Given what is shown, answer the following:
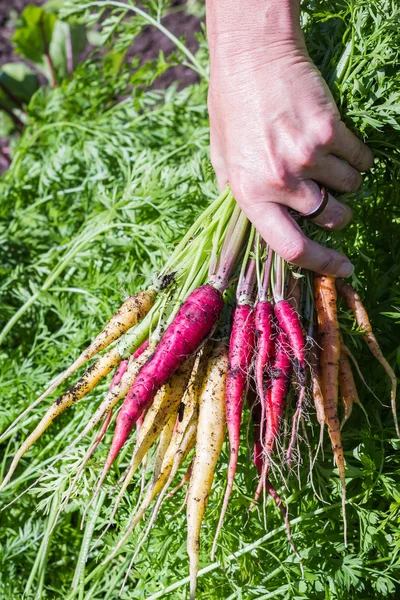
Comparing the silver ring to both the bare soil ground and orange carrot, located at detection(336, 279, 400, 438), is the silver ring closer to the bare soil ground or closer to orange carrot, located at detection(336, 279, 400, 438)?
orange carrot, located at detection(336, 279, 400, 438)

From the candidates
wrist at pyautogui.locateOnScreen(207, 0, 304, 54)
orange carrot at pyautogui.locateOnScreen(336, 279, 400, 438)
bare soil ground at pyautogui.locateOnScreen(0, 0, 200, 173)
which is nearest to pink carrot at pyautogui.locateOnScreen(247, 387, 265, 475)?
orange carrot at pyautogui.locateOnScreen(336, 279, 400, 438)

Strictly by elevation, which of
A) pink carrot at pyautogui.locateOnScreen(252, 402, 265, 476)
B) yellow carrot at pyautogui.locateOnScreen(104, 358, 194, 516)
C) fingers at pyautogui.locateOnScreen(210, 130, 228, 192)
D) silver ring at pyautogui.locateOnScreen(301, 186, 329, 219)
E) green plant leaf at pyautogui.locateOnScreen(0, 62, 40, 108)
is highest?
green plant leaf at pyautogui.locateOnScreen(0, 62, 40, 108)

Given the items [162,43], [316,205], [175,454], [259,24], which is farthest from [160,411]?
[162,43]

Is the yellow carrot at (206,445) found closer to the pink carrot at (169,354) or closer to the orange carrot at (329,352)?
the pink carrot at (169,354)

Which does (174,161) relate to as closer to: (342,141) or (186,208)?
(186,208)

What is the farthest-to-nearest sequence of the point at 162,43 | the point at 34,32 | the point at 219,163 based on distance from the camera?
the point at 162,43 < the point at 34,32 < the point at 219,163

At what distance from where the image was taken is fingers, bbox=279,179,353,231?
1.69 meters

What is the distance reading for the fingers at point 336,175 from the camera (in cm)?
168

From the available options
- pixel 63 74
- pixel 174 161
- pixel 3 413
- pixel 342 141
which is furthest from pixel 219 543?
pixel 63 74

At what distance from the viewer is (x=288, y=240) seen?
168cm

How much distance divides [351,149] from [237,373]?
0.65 m

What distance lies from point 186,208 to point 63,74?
2.12 m

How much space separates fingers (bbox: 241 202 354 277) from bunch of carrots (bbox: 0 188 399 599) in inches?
2.3

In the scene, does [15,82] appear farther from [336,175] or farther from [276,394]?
[276,394]
